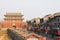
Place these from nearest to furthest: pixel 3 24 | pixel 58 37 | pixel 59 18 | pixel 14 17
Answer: pixel 58 37 → pixel 59 18 → pixel 3 24 → pixel 14 17

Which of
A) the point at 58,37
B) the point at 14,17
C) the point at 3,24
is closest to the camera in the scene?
the point at 58,37

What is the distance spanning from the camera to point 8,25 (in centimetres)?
6266

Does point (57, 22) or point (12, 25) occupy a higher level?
point (57, 22)

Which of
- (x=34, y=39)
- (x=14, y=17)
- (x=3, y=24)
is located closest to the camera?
(x=34, y=39)

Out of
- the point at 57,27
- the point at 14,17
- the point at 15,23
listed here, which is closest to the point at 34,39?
the point at 57,27

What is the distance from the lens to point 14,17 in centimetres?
6700

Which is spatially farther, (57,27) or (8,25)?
(8,25)

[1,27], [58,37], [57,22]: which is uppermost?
[57,22]

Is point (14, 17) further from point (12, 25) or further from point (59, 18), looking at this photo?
point (59, 18)

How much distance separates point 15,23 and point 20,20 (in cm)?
357

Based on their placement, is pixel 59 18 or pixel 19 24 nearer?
pixel 59 18

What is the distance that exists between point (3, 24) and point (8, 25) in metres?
1.62

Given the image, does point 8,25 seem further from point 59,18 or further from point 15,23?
point 59,18

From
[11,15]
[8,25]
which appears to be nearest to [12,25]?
[8,25]
